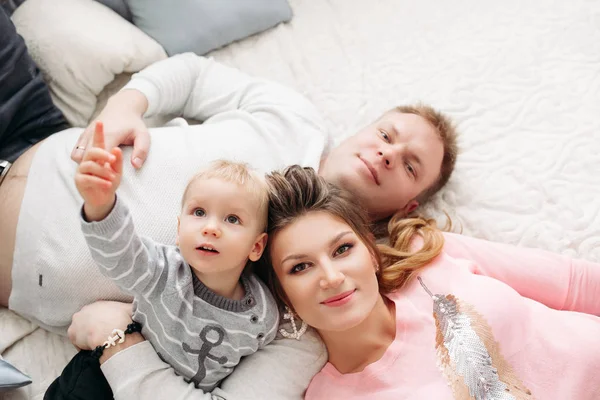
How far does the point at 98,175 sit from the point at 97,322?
15.0 inches

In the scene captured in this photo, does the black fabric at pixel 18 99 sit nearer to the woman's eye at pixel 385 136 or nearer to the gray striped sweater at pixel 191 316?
the gray striped sweater at pixel 191 316

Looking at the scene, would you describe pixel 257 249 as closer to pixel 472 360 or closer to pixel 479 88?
pixel 472 360

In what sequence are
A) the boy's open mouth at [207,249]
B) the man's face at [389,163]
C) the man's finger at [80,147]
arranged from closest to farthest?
the boy's open mouth at [207,249] < the man's finger at [80,147] < the man's face at [389,163]

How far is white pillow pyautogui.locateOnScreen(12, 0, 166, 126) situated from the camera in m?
1.35

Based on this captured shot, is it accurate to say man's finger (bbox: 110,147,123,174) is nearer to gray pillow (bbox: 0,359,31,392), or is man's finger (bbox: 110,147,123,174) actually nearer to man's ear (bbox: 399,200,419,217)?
gray pillow (bbox: 0,359,31,392)

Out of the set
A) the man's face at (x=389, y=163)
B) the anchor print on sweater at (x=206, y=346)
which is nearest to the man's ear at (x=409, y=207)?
the man's face at (x=389, y=163)

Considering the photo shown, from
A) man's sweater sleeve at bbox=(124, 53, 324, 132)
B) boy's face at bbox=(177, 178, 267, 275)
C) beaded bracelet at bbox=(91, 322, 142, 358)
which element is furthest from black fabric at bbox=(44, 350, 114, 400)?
man's sweater sleeve at bbox=(124, 53, 324, 132)

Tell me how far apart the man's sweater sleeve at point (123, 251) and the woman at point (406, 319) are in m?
0.22

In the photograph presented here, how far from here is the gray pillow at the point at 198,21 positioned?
160 centimetres

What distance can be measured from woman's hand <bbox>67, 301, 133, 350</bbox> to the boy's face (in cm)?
22

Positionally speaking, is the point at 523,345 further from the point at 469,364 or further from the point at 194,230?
the point at 194,230

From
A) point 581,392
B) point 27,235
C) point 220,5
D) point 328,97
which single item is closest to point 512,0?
point 328,97

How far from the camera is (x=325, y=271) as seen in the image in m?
0.98

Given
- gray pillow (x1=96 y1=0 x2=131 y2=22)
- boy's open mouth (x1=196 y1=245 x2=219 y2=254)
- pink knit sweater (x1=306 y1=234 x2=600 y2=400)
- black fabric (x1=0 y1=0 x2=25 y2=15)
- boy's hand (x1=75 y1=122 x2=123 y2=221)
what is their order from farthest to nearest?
1. gray pillow (x1=96 y1=0 x2=131 y2=22)
2. black fabric (x1=0 y1=0 x2=25 y2=15)
3. pink knit sweater (x1=306 y1=234 x2=600 y2=400)
4. boy's open mouth (x1=196 y1=245 x2=219 y2=254)
5. boy's hand (x1=75 y1=122 x2=123 y2=221)
